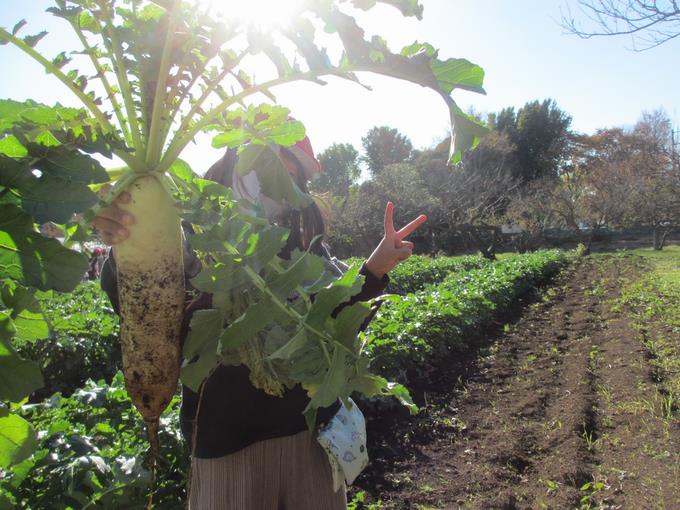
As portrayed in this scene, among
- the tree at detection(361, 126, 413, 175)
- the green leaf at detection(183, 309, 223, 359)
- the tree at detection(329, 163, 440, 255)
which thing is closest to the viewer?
the green leaf at detection(183, 309, 223, 359)

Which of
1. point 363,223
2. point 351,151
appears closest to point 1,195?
point 363,223

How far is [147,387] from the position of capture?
1.23 metres

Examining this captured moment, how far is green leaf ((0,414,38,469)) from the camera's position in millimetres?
912

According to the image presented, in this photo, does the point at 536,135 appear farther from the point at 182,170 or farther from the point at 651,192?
the point at 182,170

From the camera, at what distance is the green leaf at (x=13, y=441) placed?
91 cm

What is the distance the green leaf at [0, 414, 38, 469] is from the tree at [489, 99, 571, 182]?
36.2 m

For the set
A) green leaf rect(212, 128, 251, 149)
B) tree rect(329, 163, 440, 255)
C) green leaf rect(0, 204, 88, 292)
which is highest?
tree rect(329, 163, 440, 255)

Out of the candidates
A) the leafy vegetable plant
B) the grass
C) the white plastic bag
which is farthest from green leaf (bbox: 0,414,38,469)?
the grass

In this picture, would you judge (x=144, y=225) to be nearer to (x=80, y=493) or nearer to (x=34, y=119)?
(x=34, y=119)

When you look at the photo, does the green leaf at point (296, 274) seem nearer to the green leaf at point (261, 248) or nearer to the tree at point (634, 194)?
the green leaf at point (261, 248)

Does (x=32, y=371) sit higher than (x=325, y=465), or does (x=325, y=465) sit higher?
(x=32, y=371)

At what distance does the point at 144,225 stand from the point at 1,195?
306 mm

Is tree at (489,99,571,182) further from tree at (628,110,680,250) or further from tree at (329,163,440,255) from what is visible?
tree at (329,163,440,255)

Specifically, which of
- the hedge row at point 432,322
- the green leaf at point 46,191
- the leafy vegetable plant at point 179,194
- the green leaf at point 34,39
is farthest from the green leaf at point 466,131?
the hedge row at point 432,322
